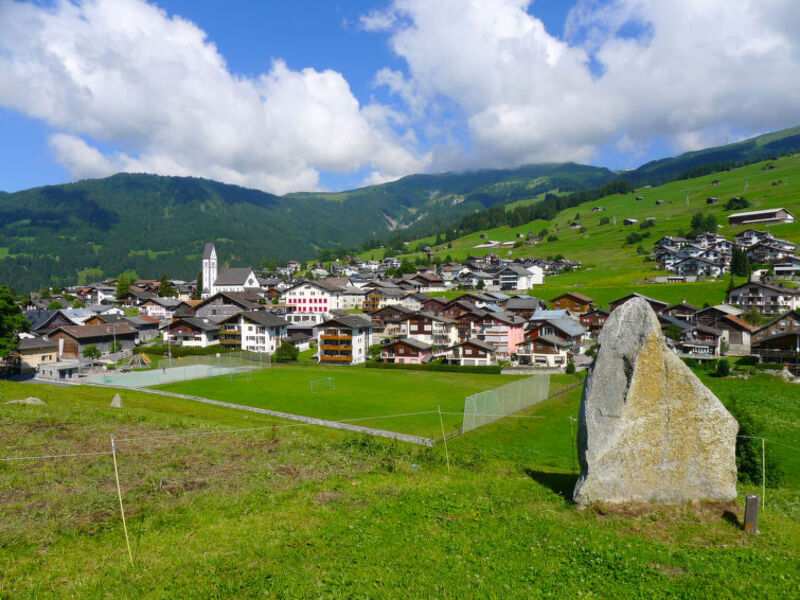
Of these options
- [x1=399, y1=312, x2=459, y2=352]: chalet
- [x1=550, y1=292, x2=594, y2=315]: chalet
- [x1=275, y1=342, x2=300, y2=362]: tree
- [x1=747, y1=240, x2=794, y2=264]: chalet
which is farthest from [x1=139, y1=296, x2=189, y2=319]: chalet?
[x1=747, y1=240, x2=794, y2=264]: chalet

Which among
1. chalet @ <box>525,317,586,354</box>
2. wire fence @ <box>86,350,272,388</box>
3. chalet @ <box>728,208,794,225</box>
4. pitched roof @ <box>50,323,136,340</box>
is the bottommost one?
wire fence @ <box>86,350,272,388</box>

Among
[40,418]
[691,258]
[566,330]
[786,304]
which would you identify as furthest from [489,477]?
[691,258]

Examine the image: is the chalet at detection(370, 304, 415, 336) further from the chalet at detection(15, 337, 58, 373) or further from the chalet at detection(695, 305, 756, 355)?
the chalet at detection(15, 337, 58, 373)

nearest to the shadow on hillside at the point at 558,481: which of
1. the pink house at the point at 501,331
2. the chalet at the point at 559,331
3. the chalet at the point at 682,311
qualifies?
the chalet at the point at 559,331

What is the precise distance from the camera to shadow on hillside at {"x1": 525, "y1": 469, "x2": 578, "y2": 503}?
14215 mm

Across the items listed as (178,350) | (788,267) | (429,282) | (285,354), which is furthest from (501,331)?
(788,267)

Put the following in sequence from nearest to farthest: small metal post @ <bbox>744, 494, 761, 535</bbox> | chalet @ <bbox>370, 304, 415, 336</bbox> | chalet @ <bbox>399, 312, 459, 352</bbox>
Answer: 1. small metal post @ <bbox>744, 494, 761, 535</bbox>
2. chalet @ <bbox>399, 312, 459, 352</bbox>
3. chalet @ <bbox>370, 304, 415, 336</bbox>

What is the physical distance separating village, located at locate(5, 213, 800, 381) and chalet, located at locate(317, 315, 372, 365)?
0.56 ft

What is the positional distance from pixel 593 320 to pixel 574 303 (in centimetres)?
1220

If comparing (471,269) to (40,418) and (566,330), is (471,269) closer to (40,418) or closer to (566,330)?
(566,330)

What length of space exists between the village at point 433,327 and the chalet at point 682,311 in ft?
0.53

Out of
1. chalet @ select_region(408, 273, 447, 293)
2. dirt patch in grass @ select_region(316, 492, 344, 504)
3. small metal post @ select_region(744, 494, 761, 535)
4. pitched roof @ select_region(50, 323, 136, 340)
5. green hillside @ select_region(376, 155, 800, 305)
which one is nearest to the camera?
small metal post @ select_region(744, 494, 761, 535)

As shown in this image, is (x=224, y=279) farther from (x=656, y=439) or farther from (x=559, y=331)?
(x=656, y=439)

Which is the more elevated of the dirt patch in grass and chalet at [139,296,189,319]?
chalet at [139,296,189,319]
